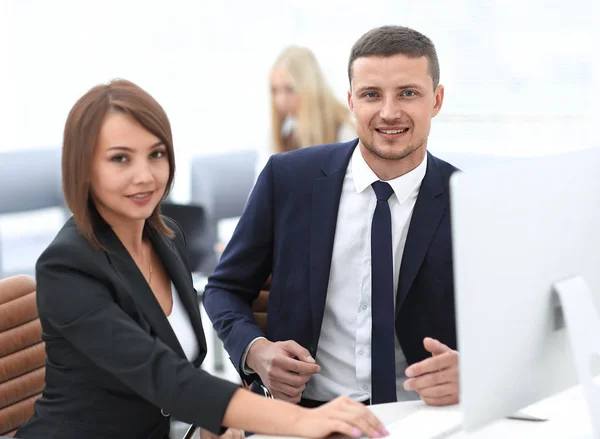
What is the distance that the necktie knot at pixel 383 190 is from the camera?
1939 mm

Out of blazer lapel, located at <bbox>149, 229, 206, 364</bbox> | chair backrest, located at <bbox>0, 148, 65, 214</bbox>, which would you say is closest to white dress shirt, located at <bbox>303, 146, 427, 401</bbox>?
blazer lapel, located at <bbox>149, 229, 206, 364</bbox>

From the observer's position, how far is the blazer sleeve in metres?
1.39

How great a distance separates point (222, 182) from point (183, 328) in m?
2.97

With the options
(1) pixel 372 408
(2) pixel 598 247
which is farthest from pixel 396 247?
(2) pixel 598 247

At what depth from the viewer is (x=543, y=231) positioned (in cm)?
130

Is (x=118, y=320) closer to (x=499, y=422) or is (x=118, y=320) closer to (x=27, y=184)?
(x=499, y=422)

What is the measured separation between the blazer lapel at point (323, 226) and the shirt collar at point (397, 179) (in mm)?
39

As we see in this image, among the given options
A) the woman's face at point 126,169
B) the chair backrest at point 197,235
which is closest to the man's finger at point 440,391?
the woman's face at point 126,169

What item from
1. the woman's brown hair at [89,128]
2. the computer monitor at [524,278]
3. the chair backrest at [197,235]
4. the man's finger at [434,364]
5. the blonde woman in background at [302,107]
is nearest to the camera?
the computer monitor at [524,278]

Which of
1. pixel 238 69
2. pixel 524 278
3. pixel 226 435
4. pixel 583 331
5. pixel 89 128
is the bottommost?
pixel 226 435

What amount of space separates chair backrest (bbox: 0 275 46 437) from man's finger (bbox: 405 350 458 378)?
0.85 meters

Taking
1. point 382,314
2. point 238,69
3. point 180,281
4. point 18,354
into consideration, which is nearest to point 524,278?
point 382,314

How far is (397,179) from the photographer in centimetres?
196

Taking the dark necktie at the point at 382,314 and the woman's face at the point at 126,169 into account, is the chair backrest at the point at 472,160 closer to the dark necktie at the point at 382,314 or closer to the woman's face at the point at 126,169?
the dark necktie at the point at 382,314
